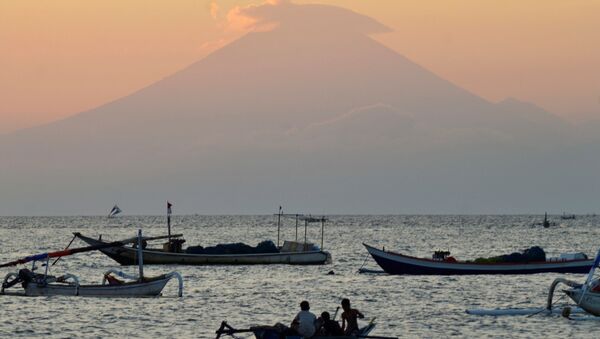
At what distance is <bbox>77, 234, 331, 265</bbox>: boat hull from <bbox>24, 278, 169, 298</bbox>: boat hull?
29938mm

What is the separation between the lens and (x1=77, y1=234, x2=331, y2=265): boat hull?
92.1m

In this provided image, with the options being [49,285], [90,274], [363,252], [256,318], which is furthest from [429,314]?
[363,252]

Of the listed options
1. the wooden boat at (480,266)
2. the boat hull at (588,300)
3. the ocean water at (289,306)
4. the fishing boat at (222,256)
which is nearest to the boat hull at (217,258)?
the fishing boat at (222,256)

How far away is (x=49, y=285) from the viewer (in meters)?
61.7

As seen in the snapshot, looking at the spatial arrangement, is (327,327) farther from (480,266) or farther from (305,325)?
(480,266)

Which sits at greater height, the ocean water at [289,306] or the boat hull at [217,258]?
the boat hull at [217,258]

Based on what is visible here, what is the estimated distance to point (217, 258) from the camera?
9431 centimetres

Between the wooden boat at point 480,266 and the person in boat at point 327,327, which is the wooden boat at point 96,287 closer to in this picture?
the wooden boat at point 480,266

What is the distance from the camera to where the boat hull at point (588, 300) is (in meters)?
50.8

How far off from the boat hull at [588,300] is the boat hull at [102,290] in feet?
67.8

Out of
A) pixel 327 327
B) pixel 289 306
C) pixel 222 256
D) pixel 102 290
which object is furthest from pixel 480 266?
pixel 327 327

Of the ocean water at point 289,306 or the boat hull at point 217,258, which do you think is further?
the boat hull at point 217,258

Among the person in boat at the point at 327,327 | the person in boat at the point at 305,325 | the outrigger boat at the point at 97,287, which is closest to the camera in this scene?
the person in boat at the point at 305,325

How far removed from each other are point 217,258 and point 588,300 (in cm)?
4701
